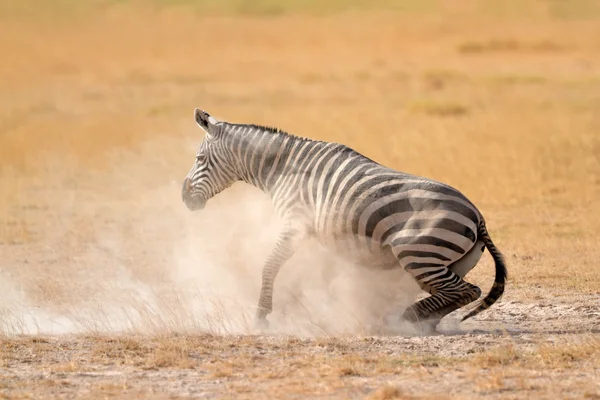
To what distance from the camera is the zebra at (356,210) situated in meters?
7.22

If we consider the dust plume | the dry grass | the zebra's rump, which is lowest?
the dry grass

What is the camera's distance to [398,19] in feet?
192

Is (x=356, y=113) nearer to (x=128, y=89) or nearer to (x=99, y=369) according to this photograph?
(x=128, y=89)

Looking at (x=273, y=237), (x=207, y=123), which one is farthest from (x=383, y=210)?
(x=273, y=237)

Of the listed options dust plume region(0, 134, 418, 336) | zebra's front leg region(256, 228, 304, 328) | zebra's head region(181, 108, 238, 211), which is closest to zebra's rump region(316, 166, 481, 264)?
zebra's front leg region(256, 228, 304, 328)

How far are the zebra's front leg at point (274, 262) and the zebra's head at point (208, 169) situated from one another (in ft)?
3.32

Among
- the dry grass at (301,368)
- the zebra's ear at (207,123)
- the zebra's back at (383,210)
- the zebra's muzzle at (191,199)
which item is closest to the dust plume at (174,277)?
the zebra's back at (383,210)

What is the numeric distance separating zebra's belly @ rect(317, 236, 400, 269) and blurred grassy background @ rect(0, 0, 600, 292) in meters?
2.19

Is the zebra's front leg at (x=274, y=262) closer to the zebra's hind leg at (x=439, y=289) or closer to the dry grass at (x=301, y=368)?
the dry grass at (x=301, y=368)

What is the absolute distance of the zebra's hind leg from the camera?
7207 millimetres

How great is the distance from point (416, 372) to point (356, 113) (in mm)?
16588

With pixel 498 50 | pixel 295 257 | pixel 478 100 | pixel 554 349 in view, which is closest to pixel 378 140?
pixel 478 100

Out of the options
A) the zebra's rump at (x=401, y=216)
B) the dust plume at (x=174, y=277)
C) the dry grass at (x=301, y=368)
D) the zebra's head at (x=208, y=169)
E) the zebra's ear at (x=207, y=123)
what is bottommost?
the dry grass at (x=301, y=368)

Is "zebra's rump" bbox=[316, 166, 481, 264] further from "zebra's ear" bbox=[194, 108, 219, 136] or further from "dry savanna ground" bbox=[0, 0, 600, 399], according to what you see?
"zebra's ear" bbox=[194, 108, 219, 136]
